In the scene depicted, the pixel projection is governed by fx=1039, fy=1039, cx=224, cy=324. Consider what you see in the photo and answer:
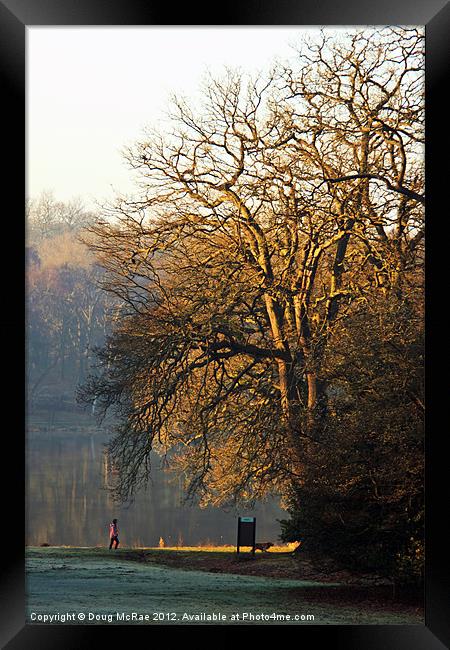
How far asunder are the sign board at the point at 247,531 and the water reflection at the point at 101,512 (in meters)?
1.49

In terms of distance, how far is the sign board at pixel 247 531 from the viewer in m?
11.3

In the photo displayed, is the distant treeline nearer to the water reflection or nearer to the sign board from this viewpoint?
the water reflection

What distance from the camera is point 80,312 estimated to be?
15.0 metres

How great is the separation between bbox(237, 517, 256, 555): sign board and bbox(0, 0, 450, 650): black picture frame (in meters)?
3.99

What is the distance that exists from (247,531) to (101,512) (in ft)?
10.8

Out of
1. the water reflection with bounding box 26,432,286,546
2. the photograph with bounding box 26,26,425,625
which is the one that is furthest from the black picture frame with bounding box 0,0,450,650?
the water reflection with bounding box 26,432,286,546
